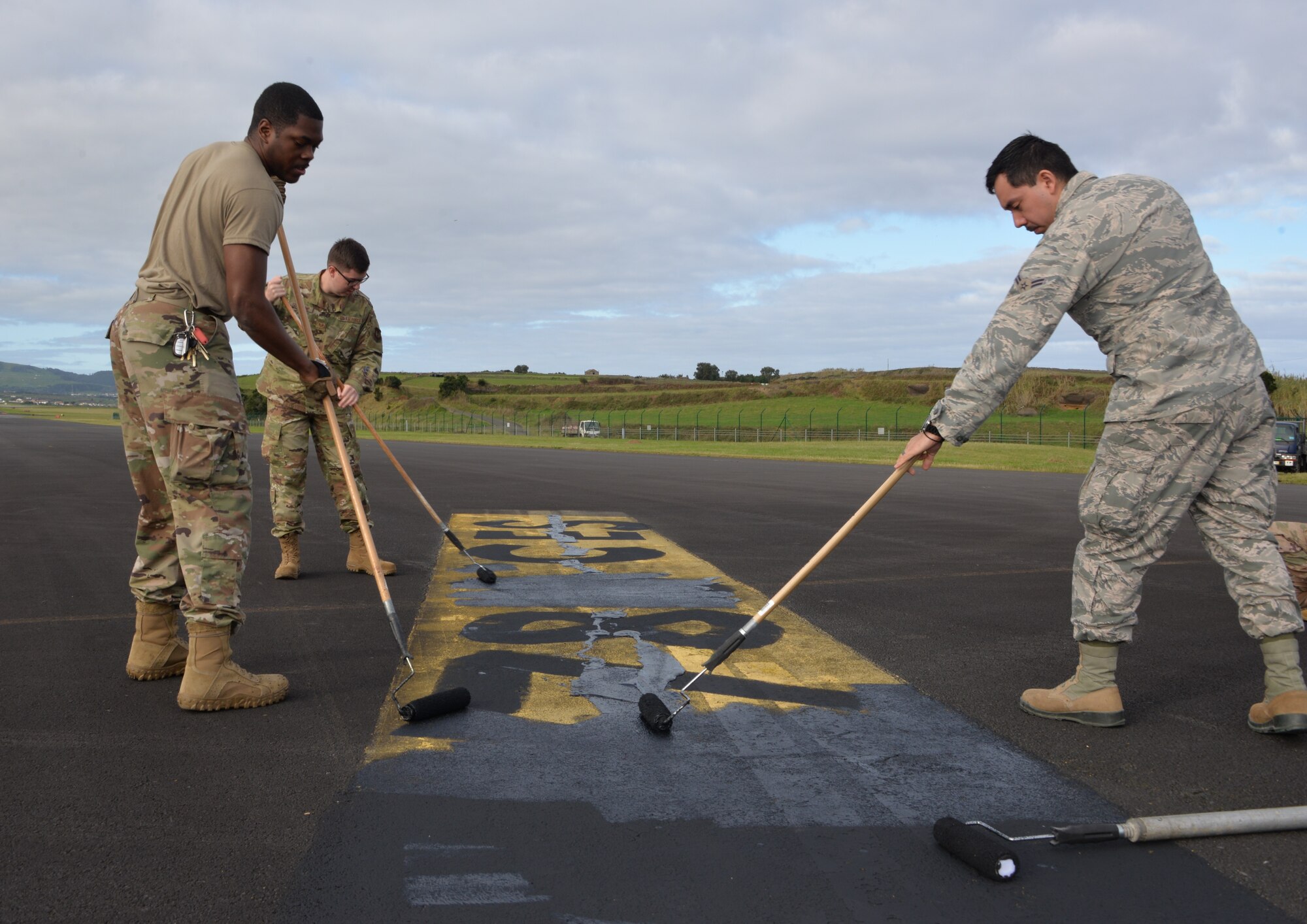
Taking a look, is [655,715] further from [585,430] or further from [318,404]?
[585,430]

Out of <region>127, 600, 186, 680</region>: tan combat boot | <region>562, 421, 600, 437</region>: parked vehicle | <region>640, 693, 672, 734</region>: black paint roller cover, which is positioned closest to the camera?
<region>640, 693, 672, 734</region>: black paint roller cover

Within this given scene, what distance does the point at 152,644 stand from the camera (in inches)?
155

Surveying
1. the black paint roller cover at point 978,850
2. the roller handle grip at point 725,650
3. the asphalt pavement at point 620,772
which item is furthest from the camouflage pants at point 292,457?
the black paint roller cover at point 978,850

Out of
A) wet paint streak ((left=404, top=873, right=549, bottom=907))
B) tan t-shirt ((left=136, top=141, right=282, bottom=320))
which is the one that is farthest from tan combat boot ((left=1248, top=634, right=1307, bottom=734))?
tan t-shirt ((left=136, top=141, right=282, bottom=320))

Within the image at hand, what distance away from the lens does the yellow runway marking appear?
3727 mm

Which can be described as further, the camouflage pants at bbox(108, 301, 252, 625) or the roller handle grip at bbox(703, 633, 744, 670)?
the roller handle grip at bbox(703, 633, 744, 670)

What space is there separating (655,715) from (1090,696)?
1649mm

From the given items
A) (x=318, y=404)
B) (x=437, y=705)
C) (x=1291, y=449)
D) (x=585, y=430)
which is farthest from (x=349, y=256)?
(x=585, y=430)

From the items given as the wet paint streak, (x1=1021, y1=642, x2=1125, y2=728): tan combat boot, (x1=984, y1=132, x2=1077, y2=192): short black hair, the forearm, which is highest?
(x1=984, y1=132, x2=1077, y2=192): short black hair

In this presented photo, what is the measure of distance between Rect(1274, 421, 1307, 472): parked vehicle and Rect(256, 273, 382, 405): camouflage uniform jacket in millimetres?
26756

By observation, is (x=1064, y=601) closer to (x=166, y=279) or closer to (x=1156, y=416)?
(x=1156, y=416)

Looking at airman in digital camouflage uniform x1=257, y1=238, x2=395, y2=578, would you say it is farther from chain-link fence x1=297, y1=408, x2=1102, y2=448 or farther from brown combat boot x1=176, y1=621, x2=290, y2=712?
chain-link fence x1=297, y1=408, x2=1102, y2=448

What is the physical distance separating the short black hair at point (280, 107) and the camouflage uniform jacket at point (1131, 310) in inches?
108

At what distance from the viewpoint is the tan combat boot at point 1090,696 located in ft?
11.6
